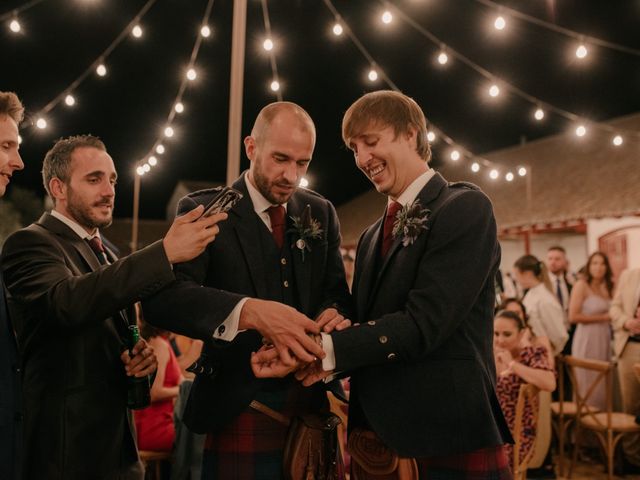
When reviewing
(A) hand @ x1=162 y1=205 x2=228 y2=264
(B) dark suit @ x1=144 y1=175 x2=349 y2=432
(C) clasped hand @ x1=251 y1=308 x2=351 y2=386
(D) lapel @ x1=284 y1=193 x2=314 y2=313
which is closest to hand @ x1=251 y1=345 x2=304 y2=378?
(C) clasped hand @ x1=251 y1=308 x2=351 y2=386

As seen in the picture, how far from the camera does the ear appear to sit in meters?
2.53

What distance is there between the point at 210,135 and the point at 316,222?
18438mm

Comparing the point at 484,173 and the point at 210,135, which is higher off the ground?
the point at 210,135

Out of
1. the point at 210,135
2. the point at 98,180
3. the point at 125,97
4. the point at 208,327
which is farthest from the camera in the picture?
the point at 210,135

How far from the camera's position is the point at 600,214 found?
401 inches

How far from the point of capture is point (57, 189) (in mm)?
2555

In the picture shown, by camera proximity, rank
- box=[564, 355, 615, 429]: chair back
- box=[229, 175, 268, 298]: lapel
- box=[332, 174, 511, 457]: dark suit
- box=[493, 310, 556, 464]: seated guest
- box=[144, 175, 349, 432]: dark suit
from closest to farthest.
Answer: box=[332, 174, 511, 457]: dark suit, box=[144, 175, 349, 432]: dark suit, box=[229, 175, 268, 298]: lapel, box=[493, 310, 556, 464]: seated guest, box=[564, 355, 615, 429]: chair back

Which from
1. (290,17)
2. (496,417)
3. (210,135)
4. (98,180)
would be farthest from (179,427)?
(210,135)

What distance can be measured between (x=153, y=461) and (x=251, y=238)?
2.91 m

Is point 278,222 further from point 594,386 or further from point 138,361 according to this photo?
point 594,386

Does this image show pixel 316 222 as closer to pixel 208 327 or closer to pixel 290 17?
pixel 208 327

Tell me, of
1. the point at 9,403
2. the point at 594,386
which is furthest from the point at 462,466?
the point at 594,386

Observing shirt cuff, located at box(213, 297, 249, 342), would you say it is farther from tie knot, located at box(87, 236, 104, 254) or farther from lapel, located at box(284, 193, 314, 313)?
tie knot, located at box(87, 236, 104, 254)

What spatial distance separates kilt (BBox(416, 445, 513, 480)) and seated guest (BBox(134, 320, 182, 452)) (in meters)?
2.68
